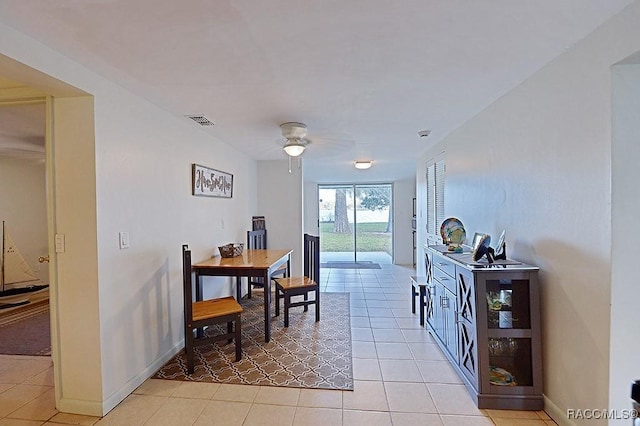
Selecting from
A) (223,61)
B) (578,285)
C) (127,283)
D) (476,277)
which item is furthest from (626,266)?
(127,283)

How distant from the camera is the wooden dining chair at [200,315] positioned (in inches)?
98.7

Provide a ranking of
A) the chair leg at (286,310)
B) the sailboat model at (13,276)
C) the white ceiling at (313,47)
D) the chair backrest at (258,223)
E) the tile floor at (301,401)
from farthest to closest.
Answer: the chair backrest at (258,223) < the sailboat model at (13,276) < the chair leg at (286,310) < the tile floor at (301,401) < the white ceiling at (313,47)

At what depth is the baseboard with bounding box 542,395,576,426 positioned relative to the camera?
1803mm

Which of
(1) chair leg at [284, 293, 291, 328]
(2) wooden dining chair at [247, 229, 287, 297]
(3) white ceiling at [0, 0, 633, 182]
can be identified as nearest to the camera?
(3) white ceiling at [0, 0, 633, 182]

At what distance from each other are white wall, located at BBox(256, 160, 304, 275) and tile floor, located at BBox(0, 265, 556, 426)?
276 centimetres

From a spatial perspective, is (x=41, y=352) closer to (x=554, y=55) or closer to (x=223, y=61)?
(x=223, y=61)

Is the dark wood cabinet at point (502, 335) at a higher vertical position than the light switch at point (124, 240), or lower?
lower

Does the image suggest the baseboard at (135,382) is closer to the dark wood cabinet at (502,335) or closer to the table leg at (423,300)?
the dark wood cabinet at (502,335)

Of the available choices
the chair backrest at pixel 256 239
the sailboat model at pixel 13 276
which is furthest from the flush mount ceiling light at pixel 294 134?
the sailboat model at pixel 13 276

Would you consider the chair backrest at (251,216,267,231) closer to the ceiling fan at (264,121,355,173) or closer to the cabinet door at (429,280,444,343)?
the ceiling fan at (264,121,355,173)

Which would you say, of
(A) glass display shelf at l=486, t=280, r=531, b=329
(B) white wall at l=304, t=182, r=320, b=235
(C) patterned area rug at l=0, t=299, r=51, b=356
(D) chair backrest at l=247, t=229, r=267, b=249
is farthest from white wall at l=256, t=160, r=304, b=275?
(A) glass display shelf at l=486, t=280, r=531, b=329

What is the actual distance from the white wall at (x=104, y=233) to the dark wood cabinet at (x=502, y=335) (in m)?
2.46

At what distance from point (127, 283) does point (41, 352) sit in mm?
1635

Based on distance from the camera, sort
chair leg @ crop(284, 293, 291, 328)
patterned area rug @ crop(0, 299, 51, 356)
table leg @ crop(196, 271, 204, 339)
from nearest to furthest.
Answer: patterned area rug @ crop(0, 299, 51, 356), table leg @ crop(196, 271, 204, 339), chair leg @ crop(284, 293, 291, 328)
